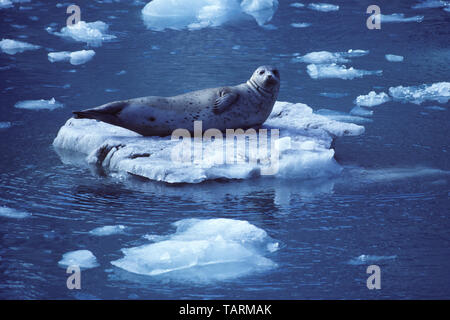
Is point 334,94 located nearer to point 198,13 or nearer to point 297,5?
point 198,13

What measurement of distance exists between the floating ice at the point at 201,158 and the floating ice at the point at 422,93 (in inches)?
47.0

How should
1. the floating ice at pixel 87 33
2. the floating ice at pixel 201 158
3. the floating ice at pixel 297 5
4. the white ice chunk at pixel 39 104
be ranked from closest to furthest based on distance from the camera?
the floating ice at pixel 201 158
the white ice chunk at pixel 39 104
the floating ice at pixel 87 33
the floating ice at pixel 297 5

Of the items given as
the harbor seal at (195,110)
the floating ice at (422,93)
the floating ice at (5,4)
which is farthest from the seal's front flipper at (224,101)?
the floating ice at (5,4)

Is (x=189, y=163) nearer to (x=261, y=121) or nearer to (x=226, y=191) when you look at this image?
(x=226, y=191)

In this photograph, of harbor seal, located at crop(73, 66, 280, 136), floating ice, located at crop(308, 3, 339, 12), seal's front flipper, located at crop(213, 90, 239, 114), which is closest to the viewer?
harbor seal, located at crop(73, 66, 280, 136)

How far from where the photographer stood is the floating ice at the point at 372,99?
21.7 ft

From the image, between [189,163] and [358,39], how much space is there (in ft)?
14.1

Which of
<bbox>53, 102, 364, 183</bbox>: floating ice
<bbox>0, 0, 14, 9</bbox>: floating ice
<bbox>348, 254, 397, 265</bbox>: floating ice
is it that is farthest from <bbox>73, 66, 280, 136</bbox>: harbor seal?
<bbox>0, 0, 14, 9</bbox>: floating ice

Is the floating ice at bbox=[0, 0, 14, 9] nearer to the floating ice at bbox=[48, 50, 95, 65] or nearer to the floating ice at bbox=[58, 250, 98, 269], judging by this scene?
the floating ice at bbox=[48, 50, 95, 65]

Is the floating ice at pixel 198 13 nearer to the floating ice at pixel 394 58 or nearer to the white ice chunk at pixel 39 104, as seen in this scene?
the floating ice at pixel 394 58

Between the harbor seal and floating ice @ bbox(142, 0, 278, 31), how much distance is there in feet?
11.7

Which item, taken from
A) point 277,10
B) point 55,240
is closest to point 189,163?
point 55,240

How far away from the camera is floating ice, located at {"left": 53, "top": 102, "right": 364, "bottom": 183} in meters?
4.91

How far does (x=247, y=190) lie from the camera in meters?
4.77
